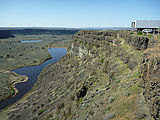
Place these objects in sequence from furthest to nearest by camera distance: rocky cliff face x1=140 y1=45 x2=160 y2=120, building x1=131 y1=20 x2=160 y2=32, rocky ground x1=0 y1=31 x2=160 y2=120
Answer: building x1=131 y1=20 x2=160 y2=32 < rocky ground x1=0 y1=31 x2=160 y2=120 < rocky cliff face x1=140 y1=45 x2=160 y2=120

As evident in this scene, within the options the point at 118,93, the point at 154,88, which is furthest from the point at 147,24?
the point at 154,88

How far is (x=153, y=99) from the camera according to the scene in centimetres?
1116

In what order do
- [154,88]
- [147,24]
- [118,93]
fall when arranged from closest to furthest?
[154,88]
[118,93]
[147,24]

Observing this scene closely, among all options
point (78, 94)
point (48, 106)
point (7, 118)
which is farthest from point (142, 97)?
point (7, 118)

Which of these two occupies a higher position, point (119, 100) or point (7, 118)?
point (119, 100)

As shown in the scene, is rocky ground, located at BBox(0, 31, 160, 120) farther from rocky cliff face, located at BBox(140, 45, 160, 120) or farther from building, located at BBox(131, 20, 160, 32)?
building, located at BBox(131, 20, 160, 32)

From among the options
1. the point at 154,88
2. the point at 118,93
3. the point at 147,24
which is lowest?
the point at 118,93

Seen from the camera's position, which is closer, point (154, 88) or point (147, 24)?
point (154, 88)

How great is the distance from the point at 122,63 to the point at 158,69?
1388cm

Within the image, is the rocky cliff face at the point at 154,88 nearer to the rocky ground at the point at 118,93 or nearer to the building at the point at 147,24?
the rocky ground at the point at 118,93

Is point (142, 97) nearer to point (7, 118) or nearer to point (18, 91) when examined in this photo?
point (7, 118)

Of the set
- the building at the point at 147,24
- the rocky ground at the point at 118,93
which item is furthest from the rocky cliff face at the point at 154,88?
the building at the point at 147,24

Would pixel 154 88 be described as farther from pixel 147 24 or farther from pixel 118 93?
pixel 147 24

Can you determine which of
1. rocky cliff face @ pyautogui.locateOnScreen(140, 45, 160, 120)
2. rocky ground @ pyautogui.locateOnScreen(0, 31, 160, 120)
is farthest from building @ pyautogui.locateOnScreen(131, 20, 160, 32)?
rocky cliff face @ pyautogui.locateOnScreen(140, 45, 160, 120)
